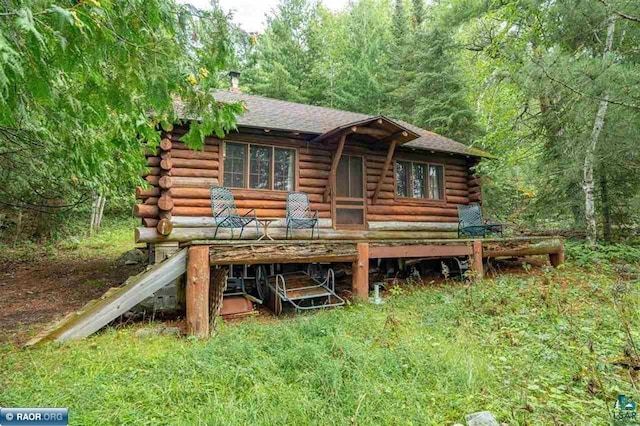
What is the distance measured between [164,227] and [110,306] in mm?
2267

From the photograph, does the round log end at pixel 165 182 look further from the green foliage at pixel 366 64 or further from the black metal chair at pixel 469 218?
the black metal chair at pixel 469 218

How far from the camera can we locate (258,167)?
287 inches

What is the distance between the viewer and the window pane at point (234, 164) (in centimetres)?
703

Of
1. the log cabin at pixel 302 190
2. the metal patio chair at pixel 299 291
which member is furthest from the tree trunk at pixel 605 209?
the metal patio chair at pixel 299 291

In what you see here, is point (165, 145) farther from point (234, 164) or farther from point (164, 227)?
point (164, 227)

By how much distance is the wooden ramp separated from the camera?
3721mm

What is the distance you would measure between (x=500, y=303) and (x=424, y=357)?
2237 mm

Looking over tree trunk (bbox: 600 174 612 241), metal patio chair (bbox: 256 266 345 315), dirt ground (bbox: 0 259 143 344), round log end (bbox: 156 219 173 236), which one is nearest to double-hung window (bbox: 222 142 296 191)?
round log end (bbox: 156 219 173 236)

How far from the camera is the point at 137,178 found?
18.2ft

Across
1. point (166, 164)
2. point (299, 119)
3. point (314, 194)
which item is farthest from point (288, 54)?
point (166, 164)

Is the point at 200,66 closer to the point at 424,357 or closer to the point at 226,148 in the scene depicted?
the point at 424,357

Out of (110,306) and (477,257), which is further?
(477,257)

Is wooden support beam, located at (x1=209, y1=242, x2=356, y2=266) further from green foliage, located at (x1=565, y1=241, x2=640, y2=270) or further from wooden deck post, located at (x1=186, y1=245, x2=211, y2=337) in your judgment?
green foliage, located at (x1=565, y1=241, x2=640, y2=270)

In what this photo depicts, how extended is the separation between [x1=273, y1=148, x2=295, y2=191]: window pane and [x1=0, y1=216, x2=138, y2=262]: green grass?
20.6 feet
